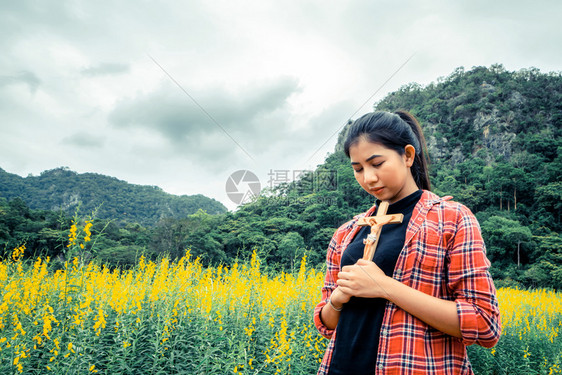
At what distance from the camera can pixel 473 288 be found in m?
0.82

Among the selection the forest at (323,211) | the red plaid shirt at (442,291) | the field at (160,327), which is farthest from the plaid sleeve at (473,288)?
the forest at (323,211)

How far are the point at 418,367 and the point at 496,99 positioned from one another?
236 ft

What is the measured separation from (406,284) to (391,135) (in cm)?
45

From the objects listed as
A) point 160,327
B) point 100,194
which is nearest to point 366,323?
point 160,327

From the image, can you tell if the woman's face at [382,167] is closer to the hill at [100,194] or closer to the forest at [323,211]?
the forest at [323,211]

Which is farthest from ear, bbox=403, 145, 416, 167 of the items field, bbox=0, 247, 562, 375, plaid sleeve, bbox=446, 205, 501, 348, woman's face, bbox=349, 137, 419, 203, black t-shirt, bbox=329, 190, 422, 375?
field, bbox=0, 247, 562, 375

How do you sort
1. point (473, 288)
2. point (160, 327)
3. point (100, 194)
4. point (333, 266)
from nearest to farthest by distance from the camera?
point (473, 288) < point (333, 266) < point (160, 327) < point (100, 194)

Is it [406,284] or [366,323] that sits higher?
[406,284]

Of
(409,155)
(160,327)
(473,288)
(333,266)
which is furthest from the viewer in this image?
(160,327)

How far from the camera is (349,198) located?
85.8ft

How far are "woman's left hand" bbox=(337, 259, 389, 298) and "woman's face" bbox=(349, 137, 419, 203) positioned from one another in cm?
25

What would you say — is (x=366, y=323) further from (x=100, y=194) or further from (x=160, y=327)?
(x=100, y=194)

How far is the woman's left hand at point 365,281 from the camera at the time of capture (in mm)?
880

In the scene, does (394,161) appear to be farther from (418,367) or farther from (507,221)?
(507,221)
